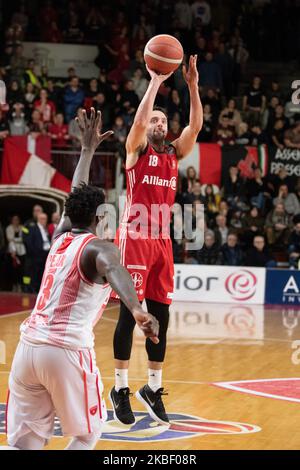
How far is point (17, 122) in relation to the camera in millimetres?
20188

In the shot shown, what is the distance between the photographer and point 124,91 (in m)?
21.4

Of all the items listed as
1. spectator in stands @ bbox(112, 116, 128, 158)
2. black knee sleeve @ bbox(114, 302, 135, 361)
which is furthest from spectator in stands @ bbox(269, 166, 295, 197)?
black knee sleeve @ bbox(114, 302, 135, 361)

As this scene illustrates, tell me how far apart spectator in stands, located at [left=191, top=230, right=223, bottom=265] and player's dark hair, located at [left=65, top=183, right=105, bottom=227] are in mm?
13269

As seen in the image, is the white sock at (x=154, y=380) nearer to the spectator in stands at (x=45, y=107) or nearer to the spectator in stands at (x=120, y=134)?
the spectator in stands at (x=120, y=134)

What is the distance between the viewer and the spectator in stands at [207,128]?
20.6 m

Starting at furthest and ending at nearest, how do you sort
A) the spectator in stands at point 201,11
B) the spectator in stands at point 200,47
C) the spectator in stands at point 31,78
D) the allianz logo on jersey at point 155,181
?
the spectator in stands at point 201,11
the spectator in stands at point 200,47
the spectator in stands at point 31,78
the allianz logo on jersey at point 155,181

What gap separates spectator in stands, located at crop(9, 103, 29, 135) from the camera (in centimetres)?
2012

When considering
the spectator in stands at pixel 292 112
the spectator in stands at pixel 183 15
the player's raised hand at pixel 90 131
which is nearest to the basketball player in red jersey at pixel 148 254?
the player's raised hand at pixel 90 131

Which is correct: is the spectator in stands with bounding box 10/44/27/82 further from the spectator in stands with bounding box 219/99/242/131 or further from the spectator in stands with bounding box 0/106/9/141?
the spectator in stands with bounding box 219/99/242/131

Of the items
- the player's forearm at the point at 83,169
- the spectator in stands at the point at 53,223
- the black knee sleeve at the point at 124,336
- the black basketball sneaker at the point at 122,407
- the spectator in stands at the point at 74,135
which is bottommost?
the black basketball sneaker at the point at 122,407

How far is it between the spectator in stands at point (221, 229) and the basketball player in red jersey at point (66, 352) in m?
13.5

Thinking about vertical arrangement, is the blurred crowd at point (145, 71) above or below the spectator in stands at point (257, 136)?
above

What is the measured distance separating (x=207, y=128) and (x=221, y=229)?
2.91 meters

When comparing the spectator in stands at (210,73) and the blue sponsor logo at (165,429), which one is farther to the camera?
the spectator in stands at (210,73)
